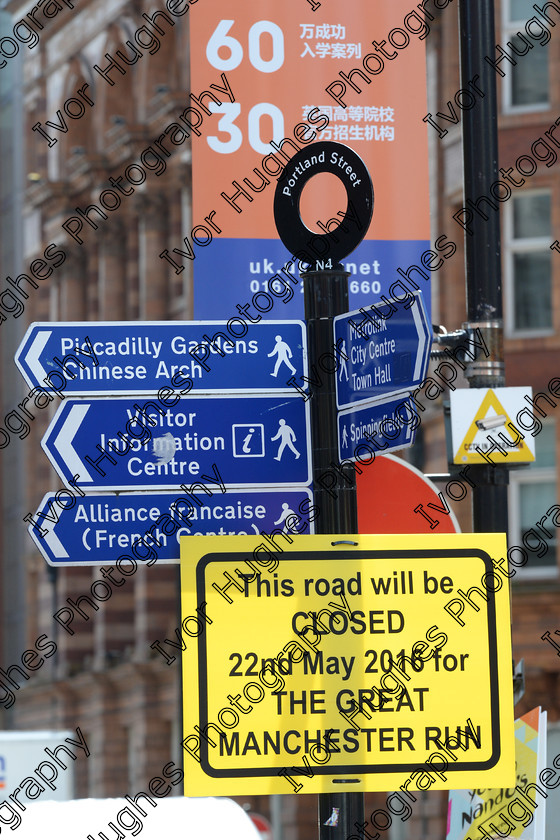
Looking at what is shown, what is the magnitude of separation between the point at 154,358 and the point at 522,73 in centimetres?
2261

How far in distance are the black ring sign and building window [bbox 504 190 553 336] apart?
22.0 meters

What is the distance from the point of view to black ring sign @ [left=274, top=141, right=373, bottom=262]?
15.9ft

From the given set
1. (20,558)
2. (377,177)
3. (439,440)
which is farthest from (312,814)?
(377,177)

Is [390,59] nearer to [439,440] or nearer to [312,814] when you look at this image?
[439,440]

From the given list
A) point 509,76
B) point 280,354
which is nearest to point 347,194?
point 280,354

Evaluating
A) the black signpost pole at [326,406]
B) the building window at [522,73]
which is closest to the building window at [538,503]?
the building window at [522,73]

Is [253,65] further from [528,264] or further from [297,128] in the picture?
[528,264]

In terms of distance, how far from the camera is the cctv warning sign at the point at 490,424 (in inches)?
268

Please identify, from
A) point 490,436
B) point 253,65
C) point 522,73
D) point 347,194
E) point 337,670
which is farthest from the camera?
point 522,73

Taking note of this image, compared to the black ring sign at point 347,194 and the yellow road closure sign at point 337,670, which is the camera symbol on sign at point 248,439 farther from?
the yellow road closure sign at point 337,670

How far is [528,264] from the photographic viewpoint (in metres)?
26.8

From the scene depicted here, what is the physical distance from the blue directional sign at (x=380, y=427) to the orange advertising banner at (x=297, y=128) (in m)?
2.33

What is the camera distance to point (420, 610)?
437 centimetres

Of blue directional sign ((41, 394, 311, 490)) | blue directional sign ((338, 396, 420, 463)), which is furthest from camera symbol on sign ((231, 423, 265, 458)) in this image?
blue directional sign ((338, 396, 420, 463))
